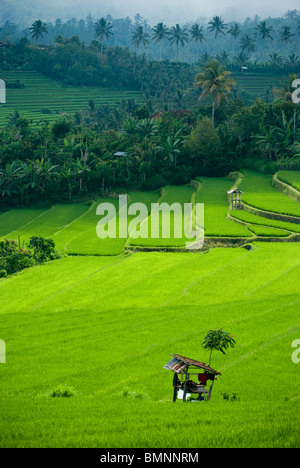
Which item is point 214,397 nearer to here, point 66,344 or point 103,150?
point 66,344

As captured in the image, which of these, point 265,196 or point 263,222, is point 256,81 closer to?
point 265,196

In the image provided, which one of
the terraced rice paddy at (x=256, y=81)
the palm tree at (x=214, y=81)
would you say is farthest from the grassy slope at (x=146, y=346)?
the terraced rice paddy at (x=256, y=81)

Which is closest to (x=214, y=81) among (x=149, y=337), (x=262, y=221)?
(x=262, y=221)

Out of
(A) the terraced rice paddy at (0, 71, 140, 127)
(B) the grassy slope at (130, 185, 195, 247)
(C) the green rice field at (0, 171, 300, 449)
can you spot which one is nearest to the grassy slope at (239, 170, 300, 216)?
(C) the green rice field at (0, 171, 300, 449)

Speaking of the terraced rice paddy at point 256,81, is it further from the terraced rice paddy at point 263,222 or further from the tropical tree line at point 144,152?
the terraced rice paddy at point 263,222

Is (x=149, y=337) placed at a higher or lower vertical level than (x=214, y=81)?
lower
